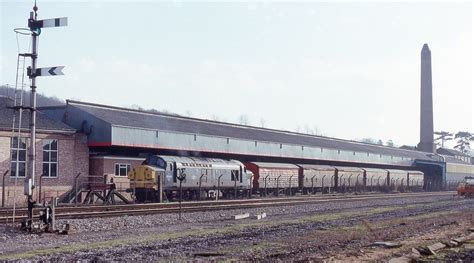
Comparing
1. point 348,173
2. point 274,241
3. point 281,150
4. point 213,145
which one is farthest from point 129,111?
point 274,241

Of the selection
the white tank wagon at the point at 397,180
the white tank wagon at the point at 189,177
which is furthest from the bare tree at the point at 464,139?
the white tank wagon at the point at 189,177

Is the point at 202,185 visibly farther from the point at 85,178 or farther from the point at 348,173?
the point at 348,173

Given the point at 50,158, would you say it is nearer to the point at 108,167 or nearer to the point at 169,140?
the point at 108,167

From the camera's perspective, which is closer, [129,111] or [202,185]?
[202,185]

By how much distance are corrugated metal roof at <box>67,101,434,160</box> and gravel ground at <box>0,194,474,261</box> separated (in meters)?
17.1

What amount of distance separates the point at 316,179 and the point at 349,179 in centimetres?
736

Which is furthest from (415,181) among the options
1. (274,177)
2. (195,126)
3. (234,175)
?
(234,175)

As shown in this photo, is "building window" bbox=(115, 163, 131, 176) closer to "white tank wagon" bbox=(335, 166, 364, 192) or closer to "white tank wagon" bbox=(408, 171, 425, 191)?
"white tank wagon" bbox=(335, 166, 364, 192)

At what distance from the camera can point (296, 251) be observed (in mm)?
13727

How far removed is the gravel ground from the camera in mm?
13320

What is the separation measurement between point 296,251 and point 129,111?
3252cm

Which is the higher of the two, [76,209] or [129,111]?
[129,111]

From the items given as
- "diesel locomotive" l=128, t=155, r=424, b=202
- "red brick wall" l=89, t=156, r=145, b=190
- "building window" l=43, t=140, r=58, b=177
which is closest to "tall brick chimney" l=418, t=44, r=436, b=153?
"diesel locomotive" l=128, t=155, r=424, b=202

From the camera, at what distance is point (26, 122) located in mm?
34531
